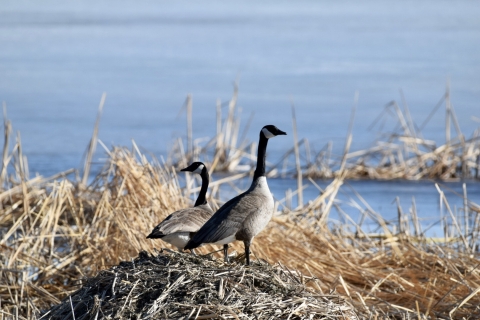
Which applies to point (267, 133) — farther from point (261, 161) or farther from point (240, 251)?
point (240, 251)

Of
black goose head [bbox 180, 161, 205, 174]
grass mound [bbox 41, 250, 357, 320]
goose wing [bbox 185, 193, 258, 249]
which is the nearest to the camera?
grass mound [bbox 41, 250, 357, 320]

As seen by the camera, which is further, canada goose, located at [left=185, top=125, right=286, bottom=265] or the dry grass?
the dry grass

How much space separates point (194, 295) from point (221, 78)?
1682cm

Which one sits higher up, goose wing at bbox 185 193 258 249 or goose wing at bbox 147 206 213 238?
goose wing at bbox 185 193 258 249

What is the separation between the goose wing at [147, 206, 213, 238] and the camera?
593 cm

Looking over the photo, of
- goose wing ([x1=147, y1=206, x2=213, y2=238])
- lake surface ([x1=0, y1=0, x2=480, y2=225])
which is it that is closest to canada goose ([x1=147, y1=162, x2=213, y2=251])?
goose wing ([x1=147, y1=206, x2=213, y2=238])

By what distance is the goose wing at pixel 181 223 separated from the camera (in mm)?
5930

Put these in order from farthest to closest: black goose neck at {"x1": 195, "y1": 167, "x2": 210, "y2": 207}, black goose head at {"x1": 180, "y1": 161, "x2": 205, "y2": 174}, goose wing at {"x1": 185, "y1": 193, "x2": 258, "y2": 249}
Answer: black goose head at {"x1": 180, "y1": 161, "x2": 205, "y2": 174} → black goose neck at {"x1": 195, "y1": 167, "x2": 210, "y2": 207} → goose wing at {"x1": 185, "y1": 193, "x2": 258, "y2": 249}

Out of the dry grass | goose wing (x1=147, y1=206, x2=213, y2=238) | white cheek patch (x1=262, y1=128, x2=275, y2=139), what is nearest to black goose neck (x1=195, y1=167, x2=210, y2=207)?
the dry grass

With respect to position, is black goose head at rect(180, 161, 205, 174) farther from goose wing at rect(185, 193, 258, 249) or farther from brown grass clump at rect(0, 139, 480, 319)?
goose wing at rect(185, 193, 258, 249)

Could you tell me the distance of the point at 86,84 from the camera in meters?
21.2

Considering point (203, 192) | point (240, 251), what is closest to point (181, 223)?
point (203, 192)

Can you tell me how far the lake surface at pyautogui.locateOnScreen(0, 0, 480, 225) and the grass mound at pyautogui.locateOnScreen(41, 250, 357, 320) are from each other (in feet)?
22.3

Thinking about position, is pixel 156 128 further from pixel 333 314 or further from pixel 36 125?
pixel 333 314
